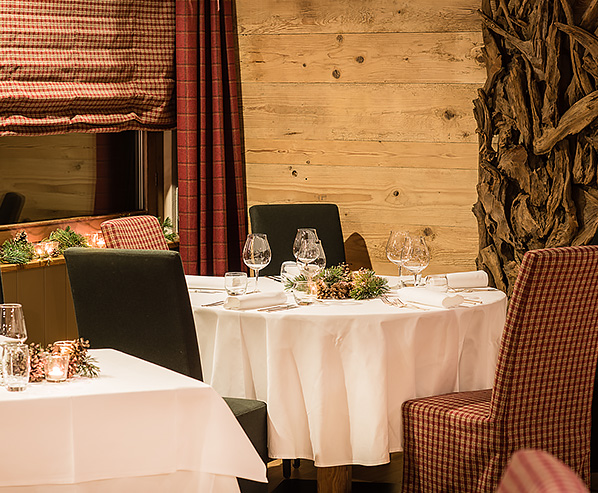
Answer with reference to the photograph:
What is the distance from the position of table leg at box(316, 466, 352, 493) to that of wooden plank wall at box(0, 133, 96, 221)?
213 cm

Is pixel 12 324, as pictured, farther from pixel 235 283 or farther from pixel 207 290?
pixel 207 290

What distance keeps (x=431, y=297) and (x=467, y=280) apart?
349mm

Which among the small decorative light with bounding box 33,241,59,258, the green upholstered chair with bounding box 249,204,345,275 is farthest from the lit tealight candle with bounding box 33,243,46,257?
the green upholstered chair with bounding box 249,204,345,275

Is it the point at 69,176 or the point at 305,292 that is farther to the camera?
the point at 69,176

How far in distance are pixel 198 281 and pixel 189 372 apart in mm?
681

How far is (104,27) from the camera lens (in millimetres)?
4363

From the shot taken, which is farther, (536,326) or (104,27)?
(104,27)

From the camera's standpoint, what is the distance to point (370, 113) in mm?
4457

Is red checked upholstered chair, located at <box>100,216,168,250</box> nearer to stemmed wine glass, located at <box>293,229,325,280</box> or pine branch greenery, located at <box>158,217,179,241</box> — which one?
stemmed wine glass, located at <box>293,229,325,280</box>

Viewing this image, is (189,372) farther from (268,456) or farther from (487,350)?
(487,350)

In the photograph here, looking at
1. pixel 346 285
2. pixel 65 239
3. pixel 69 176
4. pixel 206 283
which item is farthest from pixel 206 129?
pixel 346 285

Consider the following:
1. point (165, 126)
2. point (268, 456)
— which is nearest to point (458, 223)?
point (165, 126)

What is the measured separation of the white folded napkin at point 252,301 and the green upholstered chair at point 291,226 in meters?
1.05

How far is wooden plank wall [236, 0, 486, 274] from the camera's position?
4.29m
